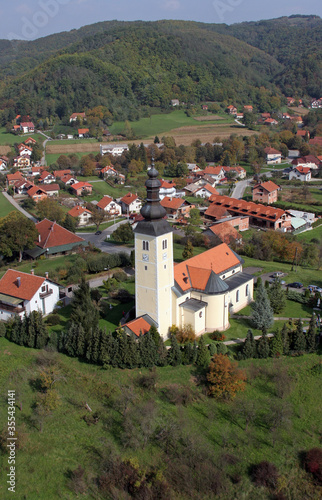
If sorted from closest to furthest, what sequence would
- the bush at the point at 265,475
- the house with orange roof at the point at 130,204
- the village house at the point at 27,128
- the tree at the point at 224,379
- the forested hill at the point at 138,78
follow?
the bush at the point at 265,475 < the tree at the point at 224,379 < the house with orange roof at the point at 130,204 < the village house at the point at 27,128 < the forested hill at the point at 138,78

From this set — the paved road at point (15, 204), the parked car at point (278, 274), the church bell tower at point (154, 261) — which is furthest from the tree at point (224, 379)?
the paved road at point (15, 204)

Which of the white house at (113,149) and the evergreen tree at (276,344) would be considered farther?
the white house at (113,149)

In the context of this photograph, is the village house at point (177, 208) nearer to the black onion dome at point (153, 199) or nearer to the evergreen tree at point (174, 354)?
the black onion dome at point (153, 199)

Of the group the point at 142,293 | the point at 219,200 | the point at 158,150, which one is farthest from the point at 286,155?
the point at 142,293

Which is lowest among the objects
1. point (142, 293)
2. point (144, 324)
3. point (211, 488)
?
point (211, 488)

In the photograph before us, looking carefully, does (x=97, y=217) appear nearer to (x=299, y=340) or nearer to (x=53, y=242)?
(x=53, y=242)

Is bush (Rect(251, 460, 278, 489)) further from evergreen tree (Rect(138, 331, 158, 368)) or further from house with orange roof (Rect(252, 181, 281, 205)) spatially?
house with orange roof (Rect(252, 181, 281, 205))

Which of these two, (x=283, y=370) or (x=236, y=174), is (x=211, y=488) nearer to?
(x=283, y=370)

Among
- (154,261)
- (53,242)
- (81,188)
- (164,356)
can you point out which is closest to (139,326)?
(164,356)
